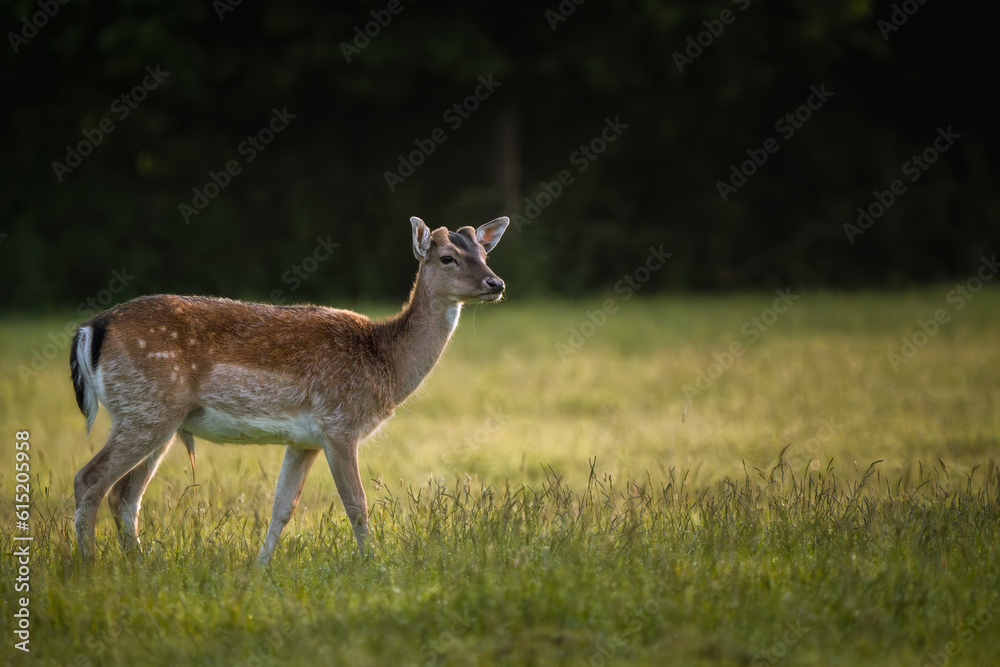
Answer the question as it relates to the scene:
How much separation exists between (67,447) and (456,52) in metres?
12.8

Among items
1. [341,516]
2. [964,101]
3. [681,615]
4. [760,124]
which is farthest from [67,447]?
[964,101]

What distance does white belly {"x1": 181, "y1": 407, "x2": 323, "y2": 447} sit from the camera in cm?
631

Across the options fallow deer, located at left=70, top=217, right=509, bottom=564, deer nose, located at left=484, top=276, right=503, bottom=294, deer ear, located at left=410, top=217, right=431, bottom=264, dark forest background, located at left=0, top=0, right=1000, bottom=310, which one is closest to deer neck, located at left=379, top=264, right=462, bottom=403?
fallow deer, located at left=70, top=217, right=509, bottom=564

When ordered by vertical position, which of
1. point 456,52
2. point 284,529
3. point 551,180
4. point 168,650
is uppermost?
point 456,52

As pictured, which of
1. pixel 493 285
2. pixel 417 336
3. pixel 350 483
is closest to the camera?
pixel 350 483

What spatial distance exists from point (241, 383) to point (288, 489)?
70cm

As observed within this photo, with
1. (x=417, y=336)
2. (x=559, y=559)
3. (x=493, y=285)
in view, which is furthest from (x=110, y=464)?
(x=559, y=559)

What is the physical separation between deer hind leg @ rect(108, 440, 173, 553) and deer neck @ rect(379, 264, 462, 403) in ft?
4.70

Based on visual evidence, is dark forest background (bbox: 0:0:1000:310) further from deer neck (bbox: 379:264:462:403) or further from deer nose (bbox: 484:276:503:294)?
deer nose (bbox: 484:276:503:294)

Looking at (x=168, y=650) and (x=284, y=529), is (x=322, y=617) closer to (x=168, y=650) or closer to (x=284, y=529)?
(x=168, y=650)

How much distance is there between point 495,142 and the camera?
73.7 ft

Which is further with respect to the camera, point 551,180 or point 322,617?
point 551,180

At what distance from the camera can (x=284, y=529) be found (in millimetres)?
6449

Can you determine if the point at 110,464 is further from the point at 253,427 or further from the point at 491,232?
the point at 491,232
